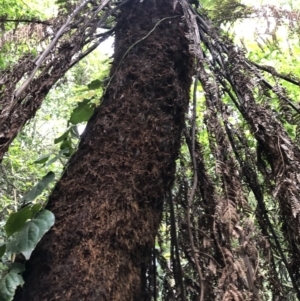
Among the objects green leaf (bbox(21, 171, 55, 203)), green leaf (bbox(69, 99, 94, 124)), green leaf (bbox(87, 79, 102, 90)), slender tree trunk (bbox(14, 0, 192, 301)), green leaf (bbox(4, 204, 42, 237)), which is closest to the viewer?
slender tree trunk (bbox(14, 0, 192, 301))

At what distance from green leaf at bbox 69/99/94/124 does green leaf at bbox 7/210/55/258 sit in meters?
0.56

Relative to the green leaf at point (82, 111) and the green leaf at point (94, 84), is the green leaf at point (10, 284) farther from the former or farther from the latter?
the green leaf at point (94, 84)

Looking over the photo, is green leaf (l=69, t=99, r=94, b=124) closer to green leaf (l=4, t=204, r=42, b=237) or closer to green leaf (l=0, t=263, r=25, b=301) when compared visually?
green leaf (l=4, t=204, r=42, b=237)

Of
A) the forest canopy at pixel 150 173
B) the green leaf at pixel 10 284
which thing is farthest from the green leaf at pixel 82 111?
the green leaf at pixel 10 284

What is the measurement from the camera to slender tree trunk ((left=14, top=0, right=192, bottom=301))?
3.19 feet

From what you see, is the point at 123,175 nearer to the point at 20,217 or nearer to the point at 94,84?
the point at 20,217

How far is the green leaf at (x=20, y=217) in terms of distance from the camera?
3.78ft

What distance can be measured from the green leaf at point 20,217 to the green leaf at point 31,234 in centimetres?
8

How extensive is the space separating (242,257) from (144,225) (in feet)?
0.87

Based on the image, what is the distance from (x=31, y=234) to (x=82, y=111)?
2.09ft

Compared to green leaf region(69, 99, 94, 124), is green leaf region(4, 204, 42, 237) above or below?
below

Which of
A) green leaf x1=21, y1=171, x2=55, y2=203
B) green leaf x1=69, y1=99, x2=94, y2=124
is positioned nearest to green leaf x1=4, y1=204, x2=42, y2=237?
green leaf x1=21, y1=171, x2=55, y2=203

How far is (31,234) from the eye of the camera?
3.37 feet

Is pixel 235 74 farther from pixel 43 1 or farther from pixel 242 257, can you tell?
pixel 43 1
